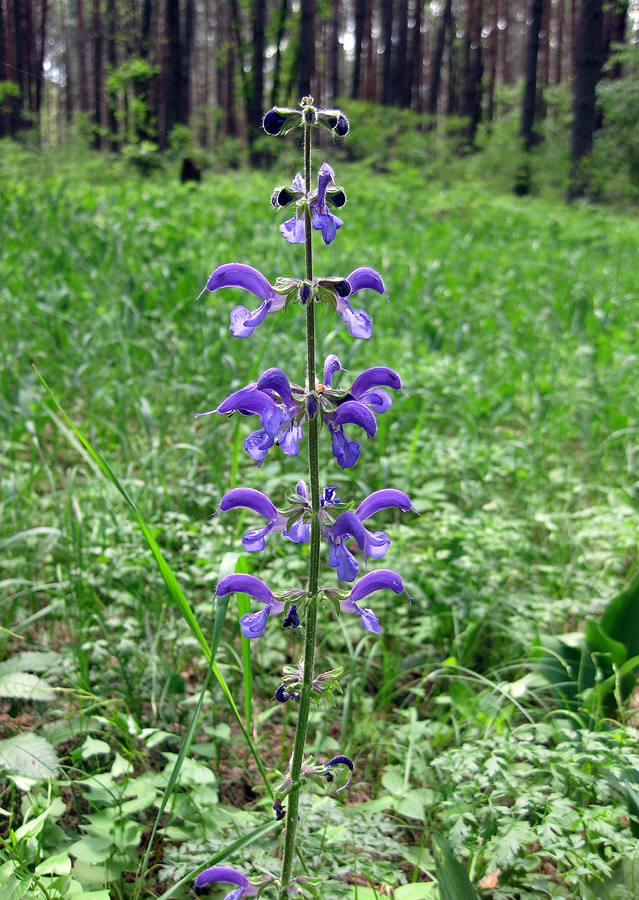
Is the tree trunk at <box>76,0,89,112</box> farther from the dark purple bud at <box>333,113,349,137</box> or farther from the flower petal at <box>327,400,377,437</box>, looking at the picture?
the flower petal at <box>327,400,377,437</box>

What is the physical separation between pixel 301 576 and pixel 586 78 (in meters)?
16.4

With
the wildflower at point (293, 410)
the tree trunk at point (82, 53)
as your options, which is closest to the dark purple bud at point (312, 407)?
the wildflower at point (293, 410)

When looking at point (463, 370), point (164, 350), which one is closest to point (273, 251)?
point (164, 350)

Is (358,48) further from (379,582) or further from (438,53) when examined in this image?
(379,582)

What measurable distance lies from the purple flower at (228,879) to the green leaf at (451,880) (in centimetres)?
38

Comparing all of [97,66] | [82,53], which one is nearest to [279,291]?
[97,66]

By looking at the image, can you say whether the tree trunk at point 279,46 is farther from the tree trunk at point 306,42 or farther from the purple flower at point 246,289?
the purple flower at point 246,289

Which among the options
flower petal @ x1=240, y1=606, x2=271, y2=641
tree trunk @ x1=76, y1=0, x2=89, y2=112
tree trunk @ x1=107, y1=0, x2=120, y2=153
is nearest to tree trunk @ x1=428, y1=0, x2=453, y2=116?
tree trunk @ x1=107, y1=0, x2=120, y2=153

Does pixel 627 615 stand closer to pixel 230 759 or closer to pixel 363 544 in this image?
pixel 363 544

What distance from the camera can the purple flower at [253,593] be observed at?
124 cm

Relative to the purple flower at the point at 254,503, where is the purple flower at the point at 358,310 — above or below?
above

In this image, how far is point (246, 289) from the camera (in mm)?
1320

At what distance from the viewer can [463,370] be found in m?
3.76

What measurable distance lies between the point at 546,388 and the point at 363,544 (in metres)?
2.99
